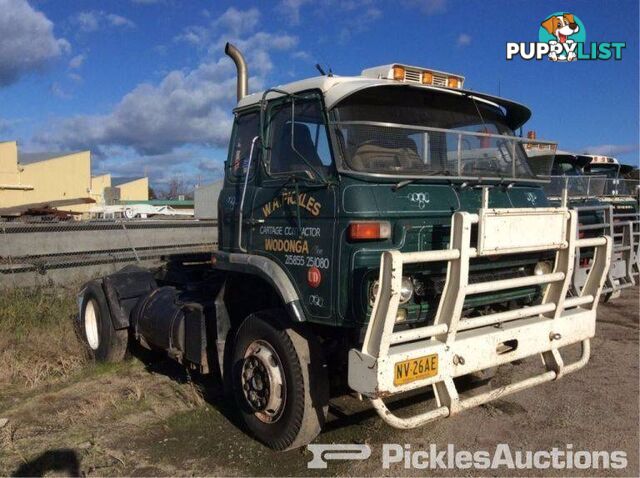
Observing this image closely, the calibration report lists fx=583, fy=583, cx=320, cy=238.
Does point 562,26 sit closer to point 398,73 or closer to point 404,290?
point 398,73

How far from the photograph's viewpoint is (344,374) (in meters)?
4.76

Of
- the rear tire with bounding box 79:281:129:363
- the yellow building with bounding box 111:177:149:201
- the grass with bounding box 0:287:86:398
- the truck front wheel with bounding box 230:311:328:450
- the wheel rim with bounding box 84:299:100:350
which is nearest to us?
the truck front wheel with bounding box 230:311:328:450

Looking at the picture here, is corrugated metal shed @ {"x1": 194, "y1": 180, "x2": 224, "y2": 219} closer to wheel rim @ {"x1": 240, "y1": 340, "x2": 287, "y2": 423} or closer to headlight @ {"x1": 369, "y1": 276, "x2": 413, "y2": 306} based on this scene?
wheel rim @ {"x1": 240, "y1": 340, "x2": 287, "y2": 423}

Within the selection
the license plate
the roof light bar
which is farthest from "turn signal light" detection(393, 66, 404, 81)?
the license plate

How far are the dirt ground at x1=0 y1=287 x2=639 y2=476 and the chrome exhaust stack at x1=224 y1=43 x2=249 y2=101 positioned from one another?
9.70ft

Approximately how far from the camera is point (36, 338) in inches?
268

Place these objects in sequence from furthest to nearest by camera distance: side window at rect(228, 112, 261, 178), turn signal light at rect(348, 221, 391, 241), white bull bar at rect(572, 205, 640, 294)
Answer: white bull bar at rect(572, 205, 640, 294) < side window at rect(228, 112, 261, 178) < turn signal light at rect(348, 221, 391, 241)

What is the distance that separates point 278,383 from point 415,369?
3.86 ft

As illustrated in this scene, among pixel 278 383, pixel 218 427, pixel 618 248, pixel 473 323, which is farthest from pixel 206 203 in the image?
pixel 473 323

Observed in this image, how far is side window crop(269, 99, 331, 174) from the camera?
13.9 ft

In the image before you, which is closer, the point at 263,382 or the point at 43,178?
the point at 263,382

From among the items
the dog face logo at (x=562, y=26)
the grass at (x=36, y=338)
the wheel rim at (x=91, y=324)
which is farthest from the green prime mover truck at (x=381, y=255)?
the dog face logo at (x=562, y=26)

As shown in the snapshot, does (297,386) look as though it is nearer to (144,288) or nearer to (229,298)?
(229,298)

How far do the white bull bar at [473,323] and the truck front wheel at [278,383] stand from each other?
64cm
